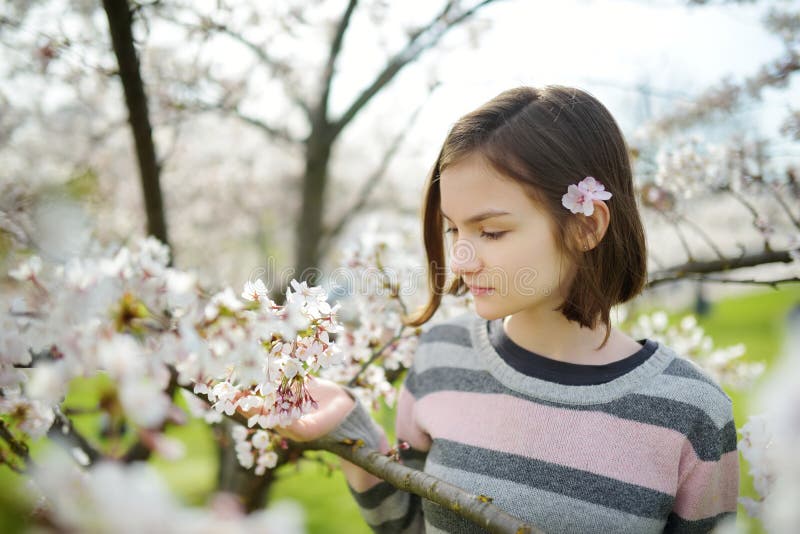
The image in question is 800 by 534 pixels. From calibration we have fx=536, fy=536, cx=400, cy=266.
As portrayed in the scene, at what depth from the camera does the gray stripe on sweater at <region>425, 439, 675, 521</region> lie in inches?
37.0

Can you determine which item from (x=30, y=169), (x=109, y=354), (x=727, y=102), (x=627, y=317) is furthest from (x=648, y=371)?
(x=30, y=169)

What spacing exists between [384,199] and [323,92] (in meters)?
4.90

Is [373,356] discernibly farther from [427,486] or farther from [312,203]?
[312,203]

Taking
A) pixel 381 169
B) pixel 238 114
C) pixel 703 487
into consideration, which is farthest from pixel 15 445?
pixel 238 114

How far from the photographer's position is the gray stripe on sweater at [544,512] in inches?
36.9

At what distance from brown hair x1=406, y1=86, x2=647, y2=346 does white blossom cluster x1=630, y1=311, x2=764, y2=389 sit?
4.40ft

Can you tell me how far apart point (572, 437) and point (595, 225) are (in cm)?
41

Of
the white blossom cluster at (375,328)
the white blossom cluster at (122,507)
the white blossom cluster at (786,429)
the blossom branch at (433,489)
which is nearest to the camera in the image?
the white blossom cluster at (122,507)

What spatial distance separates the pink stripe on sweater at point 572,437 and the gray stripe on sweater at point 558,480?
1 centimetres

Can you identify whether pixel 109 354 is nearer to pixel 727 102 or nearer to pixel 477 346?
pixel 477 346

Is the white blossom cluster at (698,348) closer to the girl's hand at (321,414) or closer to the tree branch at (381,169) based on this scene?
the tree branch at (381,169)

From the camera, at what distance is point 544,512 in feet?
3.18

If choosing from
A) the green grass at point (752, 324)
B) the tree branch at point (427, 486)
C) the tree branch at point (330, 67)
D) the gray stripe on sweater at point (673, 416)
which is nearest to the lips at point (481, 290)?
the gray stripe on sweater at point (673, 416)

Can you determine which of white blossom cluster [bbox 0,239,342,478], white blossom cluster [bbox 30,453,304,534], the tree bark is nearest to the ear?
white blossom cluster [bbox 0,239,342,478]
